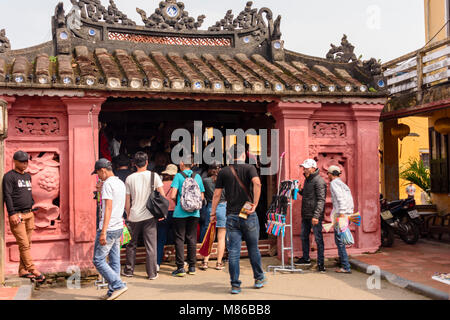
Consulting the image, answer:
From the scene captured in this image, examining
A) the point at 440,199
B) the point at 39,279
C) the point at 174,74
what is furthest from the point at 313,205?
the point at 440,199

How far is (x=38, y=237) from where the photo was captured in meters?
7.53

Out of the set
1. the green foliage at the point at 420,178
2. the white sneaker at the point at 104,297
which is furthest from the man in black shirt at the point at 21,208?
the green foliage at the point at 420,178

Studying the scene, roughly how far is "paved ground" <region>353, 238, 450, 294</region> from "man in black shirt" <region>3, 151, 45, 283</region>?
5.62 metres

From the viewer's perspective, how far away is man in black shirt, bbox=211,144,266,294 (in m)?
6.37

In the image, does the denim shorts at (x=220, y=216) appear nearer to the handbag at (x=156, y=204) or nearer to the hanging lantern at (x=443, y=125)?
the handbag at (x=156, y=204)

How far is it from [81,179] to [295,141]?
152 inches

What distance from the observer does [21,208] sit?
6844mm

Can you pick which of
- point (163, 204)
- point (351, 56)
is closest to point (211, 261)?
point (163, 204)

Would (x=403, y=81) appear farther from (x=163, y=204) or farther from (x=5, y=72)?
(x=5, y=72)

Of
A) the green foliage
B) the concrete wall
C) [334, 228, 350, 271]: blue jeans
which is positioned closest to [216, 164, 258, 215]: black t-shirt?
[334, 228, 350, 271]: blue jeans

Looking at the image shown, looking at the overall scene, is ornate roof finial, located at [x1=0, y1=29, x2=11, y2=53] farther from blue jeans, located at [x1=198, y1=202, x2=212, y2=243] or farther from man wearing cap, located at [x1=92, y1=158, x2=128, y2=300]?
blue jeans, located at [x1=198, y1=202, x2=212, y2=243]

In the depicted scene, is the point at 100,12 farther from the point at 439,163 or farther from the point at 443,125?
the point at 439,163

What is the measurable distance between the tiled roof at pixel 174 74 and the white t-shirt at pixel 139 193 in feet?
4.84

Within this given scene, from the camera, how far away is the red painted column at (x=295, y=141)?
339 inches
